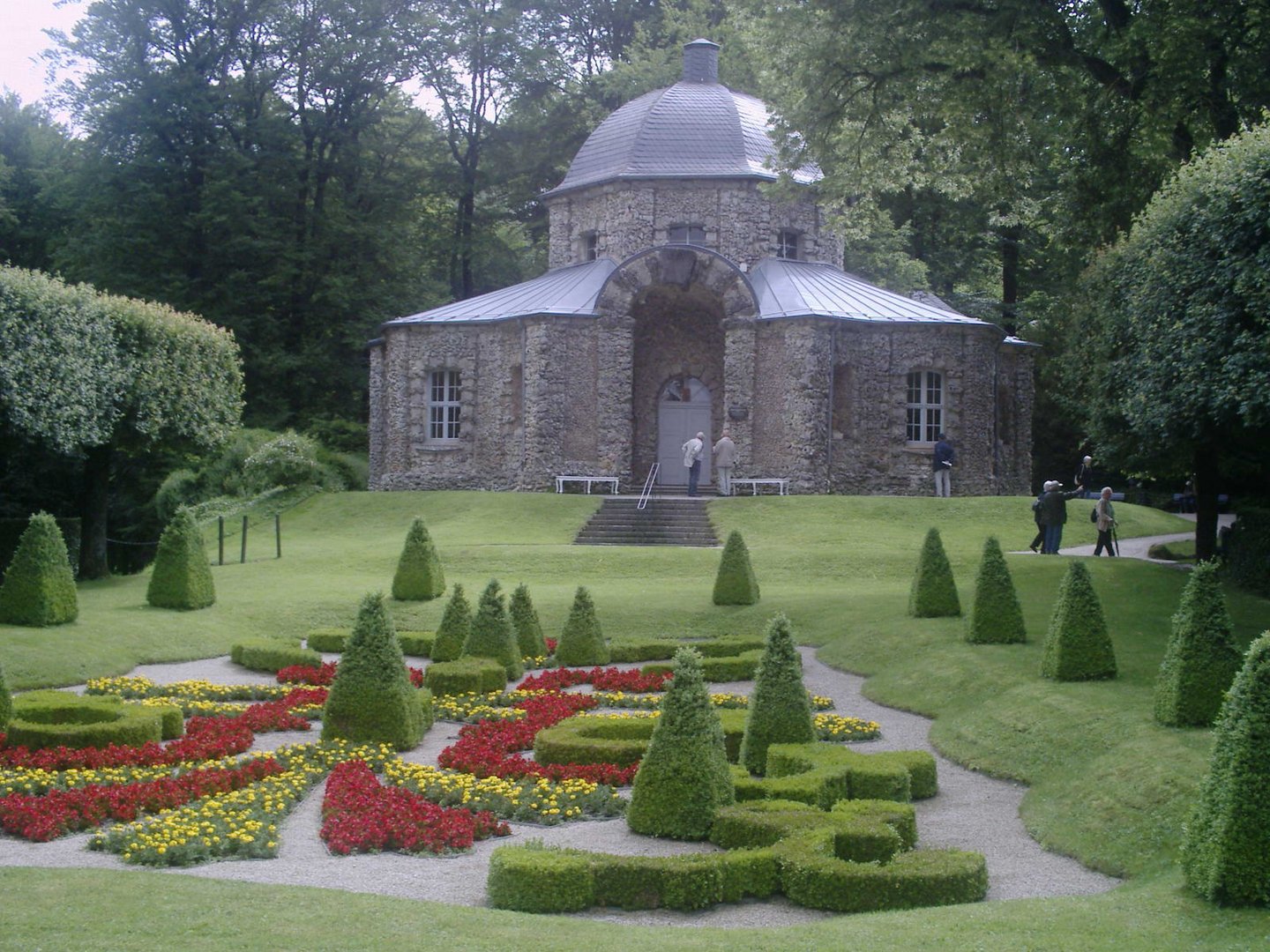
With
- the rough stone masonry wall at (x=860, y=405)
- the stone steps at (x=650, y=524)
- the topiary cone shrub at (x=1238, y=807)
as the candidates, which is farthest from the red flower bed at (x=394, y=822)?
the rough stone masonry wall at (x=860, y=405)

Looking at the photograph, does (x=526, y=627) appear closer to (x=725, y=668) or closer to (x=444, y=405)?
(x=725, y=668)

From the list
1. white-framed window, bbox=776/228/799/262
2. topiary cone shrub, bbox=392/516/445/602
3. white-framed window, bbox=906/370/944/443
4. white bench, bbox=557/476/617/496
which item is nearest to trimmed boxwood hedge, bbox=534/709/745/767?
topiary cone shrub, bbox=392/516/445/602

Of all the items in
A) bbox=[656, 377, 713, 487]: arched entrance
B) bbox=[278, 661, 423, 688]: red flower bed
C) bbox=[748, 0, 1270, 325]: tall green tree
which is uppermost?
→ bbox=[748, 0, 1270, 325]: tall green tree

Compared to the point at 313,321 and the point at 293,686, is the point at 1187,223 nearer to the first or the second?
the point at 293,686

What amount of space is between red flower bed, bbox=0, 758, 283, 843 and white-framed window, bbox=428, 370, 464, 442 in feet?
94.4

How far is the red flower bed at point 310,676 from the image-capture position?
18.5 meters

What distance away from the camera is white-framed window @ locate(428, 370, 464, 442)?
41281mm

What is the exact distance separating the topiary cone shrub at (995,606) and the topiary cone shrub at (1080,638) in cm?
286

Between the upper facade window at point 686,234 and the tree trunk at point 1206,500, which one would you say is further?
the upper facade window at point 686,234

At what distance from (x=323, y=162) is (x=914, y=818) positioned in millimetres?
43459

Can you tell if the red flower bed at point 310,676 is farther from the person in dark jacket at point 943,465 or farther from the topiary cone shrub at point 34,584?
the person in dark jacket at point 943,465

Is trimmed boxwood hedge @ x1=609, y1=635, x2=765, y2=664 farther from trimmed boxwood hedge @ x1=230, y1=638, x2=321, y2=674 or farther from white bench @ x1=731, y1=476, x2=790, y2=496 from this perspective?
white bench @ x1=731, y1=476, x2=790, y2=496

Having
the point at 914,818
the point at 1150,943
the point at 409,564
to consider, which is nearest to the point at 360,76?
the point at 409,564

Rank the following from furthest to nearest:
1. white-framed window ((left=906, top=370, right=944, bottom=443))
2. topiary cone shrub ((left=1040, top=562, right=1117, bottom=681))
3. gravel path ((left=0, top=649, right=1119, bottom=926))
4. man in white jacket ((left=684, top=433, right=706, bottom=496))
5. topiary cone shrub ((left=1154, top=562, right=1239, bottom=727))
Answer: white-framed window ((left=906, top=370, right=944, bottom=443)), man in white jacket ((left=684, top=433, right=706, bottom=496)), topiary cone shrub ((left=1040, top=562, right=1117, bottom=681)), topiary cone shrub ((left=1154, top=562, right=1239, bottom=727)), gravel path ((left=0, top=649, right=1119, bottom=926))
